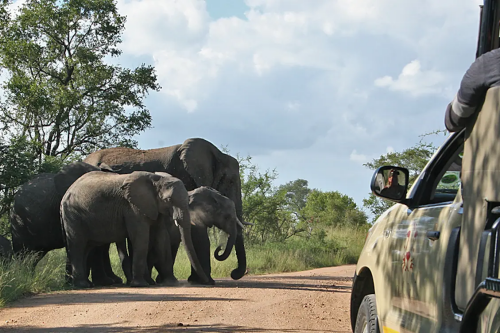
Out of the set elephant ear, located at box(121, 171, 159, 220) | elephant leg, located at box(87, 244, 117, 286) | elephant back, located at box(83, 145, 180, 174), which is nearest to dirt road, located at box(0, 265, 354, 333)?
elephant ear, located at box(121, 171, 159, 220)

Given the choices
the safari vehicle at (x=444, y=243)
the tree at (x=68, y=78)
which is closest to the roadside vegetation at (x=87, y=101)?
the tree at (x=68, y=78)

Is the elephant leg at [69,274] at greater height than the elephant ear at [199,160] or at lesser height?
lesser

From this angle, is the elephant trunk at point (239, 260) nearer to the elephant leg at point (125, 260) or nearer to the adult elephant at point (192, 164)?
the adult elephant at point (192, 164)

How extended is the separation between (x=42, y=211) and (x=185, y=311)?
8.86 metres

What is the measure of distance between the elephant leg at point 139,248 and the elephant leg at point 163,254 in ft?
1.27

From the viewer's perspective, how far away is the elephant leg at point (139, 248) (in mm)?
14242

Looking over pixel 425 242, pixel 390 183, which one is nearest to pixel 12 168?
pixel 390 183

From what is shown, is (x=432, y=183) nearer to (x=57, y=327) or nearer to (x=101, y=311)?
(x=57, y=327)

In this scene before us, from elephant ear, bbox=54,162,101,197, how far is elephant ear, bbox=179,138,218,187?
2.49 meters

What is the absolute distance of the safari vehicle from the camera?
317 centimetres

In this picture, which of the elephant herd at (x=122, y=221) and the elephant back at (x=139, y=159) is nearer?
the elephant herd at (x=122, y=221)

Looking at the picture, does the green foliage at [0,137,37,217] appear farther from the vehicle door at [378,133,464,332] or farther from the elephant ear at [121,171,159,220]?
the vehicle door at [378,133,464,332]

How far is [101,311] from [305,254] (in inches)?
553

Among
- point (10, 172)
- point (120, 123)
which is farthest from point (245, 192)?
point (10, 172)
